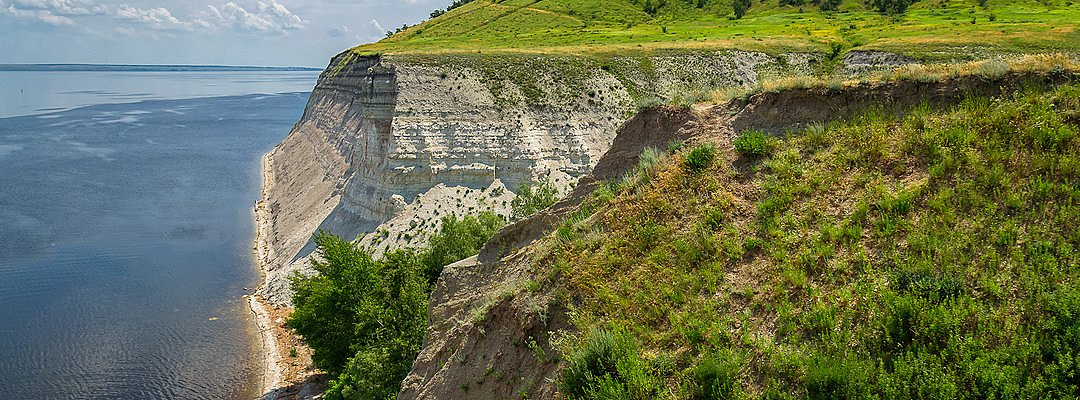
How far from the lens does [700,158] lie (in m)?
11.0

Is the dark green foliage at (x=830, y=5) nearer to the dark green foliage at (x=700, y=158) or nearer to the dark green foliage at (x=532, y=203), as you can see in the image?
the dark green foliage at (x=532, y=203)

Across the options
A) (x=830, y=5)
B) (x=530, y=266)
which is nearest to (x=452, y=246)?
(x=530, y=266)

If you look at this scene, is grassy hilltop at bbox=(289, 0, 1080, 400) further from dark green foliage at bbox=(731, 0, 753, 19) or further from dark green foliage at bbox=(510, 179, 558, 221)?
dark green foliage at bbox=(731, 0, 753, 19)

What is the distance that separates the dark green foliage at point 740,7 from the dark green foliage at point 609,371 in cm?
8228

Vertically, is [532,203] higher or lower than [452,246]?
higher

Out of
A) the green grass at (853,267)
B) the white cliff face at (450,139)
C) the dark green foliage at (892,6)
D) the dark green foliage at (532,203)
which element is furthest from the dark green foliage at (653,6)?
the green grass at (853,267)

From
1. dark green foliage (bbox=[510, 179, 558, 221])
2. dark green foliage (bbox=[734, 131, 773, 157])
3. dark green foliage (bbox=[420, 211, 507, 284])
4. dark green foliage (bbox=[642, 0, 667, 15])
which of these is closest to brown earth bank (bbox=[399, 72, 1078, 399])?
dark green foliage (bbox=[734, 131, 773, 157])

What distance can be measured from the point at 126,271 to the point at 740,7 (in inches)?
2941

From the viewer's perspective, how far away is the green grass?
21.8 feet

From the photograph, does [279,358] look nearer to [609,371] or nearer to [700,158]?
[700,158]

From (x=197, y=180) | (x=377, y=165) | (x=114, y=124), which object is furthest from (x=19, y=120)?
(x=377, y=165)

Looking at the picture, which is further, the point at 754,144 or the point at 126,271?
the point at 126,271

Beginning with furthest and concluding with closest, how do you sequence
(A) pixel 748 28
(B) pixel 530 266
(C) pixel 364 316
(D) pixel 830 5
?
(D) pixel 830 5, (A) pixel 748 28, (C) pixel 364 316, (B) pixel 530 266

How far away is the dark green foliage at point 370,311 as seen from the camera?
1794 centimetres
